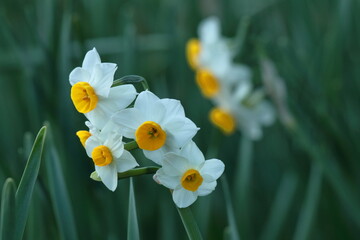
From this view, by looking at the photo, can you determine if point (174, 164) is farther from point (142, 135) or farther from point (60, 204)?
point (60, 204)

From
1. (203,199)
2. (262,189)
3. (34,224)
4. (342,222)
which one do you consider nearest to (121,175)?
(34,224)

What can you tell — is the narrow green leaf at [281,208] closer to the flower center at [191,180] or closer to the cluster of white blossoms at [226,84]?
the cluster of white blossoms at [226,84]

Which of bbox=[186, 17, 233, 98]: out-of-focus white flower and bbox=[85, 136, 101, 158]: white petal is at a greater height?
bbox=[186, 17, 233, 98]: out-of-focus white flower

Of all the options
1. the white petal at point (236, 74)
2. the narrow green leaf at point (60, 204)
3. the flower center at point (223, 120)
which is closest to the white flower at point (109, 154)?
the narrow green leaf at point (60, 204)

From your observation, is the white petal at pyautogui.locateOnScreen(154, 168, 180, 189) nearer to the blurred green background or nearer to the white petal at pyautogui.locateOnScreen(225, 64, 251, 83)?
the blurred green background

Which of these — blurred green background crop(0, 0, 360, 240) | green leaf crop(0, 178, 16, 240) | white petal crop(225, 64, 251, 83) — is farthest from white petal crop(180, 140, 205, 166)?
white petal crop(225, 64, 251, 83)
